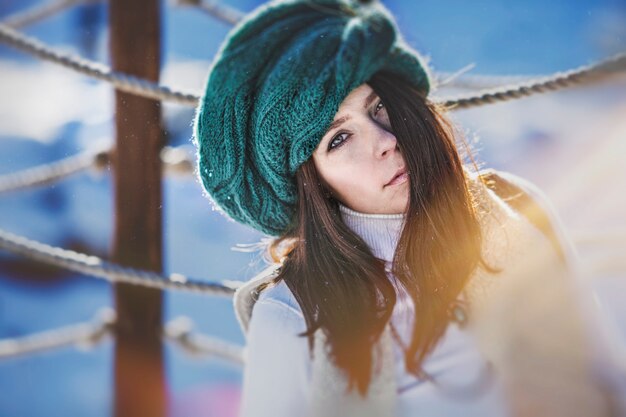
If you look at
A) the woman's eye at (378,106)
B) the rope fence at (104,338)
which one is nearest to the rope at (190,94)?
the woman's eye at (378,106)

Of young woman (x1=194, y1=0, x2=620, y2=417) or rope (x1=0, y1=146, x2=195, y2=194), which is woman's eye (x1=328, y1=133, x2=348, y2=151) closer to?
young woman (x1=194, y1=0, x2=620, y2=417)

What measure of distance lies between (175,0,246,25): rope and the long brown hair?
474mm

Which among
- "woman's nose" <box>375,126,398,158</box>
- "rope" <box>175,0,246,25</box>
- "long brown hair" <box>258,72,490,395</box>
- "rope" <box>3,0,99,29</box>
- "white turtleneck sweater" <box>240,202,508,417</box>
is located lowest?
"white turtleneck sweater" <box>240,202,508,417</box>

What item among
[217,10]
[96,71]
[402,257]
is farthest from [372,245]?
[217,10]

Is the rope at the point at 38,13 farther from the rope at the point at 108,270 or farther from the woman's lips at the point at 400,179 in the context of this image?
the woman's lips at the point at 400,179

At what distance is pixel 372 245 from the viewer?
0.78 meters

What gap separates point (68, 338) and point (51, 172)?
322 millimetres

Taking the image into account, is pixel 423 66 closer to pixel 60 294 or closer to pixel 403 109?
pixel 403 109

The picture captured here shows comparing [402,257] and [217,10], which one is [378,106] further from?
[217,10]

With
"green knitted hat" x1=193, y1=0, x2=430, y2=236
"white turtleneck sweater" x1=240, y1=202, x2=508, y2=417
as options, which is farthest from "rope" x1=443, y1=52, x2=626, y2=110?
"white turtleneck sweater" x1=240, y1=202, x2=508, y2=417

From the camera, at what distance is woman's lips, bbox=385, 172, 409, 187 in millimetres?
730

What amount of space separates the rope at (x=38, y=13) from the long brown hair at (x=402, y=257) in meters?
0.95

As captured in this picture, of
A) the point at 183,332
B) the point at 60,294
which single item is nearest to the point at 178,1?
the point at 183,332

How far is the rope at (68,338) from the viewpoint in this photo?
1.14 m
